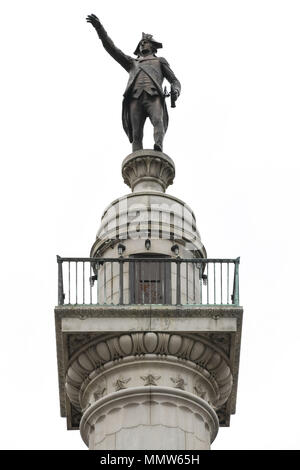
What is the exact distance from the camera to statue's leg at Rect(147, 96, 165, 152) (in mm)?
37594

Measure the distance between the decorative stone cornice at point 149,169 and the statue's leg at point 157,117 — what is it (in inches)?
25.1

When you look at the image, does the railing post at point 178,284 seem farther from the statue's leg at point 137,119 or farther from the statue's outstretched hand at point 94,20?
the statue's outstretched hand at point 94,20

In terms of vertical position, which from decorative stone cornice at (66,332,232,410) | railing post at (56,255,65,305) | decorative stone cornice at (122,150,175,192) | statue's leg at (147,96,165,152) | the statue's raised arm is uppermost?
the statue's raised arm

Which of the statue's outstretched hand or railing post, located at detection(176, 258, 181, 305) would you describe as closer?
railing post, located at detection(176, 258, 181, 305)

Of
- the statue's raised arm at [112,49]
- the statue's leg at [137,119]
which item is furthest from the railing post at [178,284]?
the statue's raised arm at [112,49]

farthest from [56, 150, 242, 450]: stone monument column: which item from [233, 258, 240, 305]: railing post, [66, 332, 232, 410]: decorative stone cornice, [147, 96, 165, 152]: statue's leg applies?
[147, 96, 165, 152]: statue's leg

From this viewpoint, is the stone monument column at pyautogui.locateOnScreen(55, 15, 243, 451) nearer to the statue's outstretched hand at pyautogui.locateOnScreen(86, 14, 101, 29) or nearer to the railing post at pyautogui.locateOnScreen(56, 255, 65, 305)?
the railing post at pyautogui.locateOnScreen(56, 255, 65, 305)

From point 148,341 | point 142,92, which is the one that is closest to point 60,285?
point 148,341

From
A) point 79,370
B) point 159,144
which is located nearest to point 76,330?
point 79,370

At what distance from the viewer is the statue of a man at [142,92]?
37.9m
